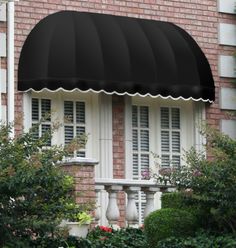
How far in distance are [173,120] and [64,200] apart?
6883mm

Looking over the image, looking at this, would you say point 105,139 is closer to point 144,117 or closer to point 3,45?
point 144,117

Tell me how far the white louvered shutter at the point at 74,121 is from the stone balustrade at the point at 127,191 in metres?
2.18

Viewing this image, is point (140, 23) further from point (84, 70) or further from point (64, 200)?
point (64, 200)

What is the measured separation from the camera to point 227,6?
21.2m

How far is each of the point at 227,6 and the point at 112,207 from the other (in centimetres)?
585

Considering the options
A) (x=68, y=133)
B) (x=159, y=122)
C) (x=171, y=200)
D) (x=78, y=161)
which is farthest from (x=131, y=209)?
(x=159, y=122)

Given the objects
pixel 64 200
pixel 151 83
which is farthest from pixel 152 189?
pixel 64 200

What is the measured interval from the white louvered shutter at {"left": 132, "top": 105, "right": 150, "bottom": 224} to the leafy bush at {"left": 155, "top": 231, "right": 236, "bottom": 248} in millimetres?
5250

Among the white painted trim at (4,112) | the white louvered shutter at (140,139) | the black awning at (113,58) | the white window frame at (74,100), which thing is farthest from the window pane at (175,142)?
the white painted trim at (4,112)

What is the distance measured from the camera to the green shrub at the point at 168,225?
15336 mm

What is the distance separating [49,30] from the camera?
19.1m

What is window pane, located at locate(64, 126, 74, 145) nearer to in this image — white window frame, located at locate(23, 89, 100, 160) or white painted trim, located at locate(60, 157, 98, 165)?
white window frame, located at locate(23, 89, 100, 160)

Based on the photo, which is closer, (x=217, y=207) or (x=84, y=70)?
(x=217, y=207)

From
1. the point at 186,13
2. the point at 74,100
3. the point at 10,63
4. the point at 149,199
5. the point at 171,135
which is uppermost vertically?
the point at 186,13
